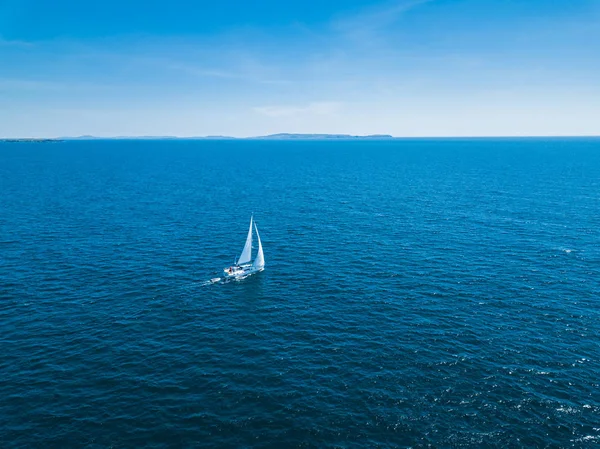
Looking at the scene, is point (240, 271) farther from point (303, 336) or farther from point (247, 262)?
point (303, 336)

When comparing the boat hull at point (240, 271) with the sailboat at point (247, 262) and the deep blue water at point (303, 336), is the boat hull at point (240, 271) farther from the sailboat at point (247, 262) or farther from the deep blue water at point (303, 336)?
the deep blue water at point (303, 336)

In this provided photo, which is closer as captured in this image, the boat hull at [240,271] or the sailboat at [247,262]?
the boat hull at [240,271]

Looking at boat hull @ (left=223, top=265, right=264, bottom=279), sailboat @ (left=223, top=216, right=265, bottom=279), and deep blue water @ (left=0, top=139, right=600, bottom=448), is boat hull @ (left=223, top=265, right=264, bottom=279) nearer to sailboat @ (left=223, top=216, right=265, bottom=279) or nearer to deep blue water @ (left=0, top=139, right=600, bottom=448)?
sailboat @ (left=223, top=216, right=265, bottom=279)

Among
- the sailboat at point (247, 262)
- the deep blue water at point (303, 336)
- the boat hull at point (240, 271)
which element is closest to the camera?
the deep blue water at point (303, 336)

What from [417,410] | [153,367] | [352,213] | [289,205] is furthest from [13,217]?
[417,410]

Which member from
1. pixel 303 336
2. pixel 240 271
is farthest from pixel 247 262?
pixel 303 336

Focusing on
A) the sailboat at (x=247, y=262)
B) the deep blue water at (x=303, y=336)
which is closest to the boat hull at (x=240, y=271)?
the sailboat at (x=247, y=262)

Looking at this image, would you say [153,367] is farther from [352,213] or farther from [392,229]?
[352,213]

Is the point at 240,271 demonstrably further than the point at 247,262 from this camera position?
No
